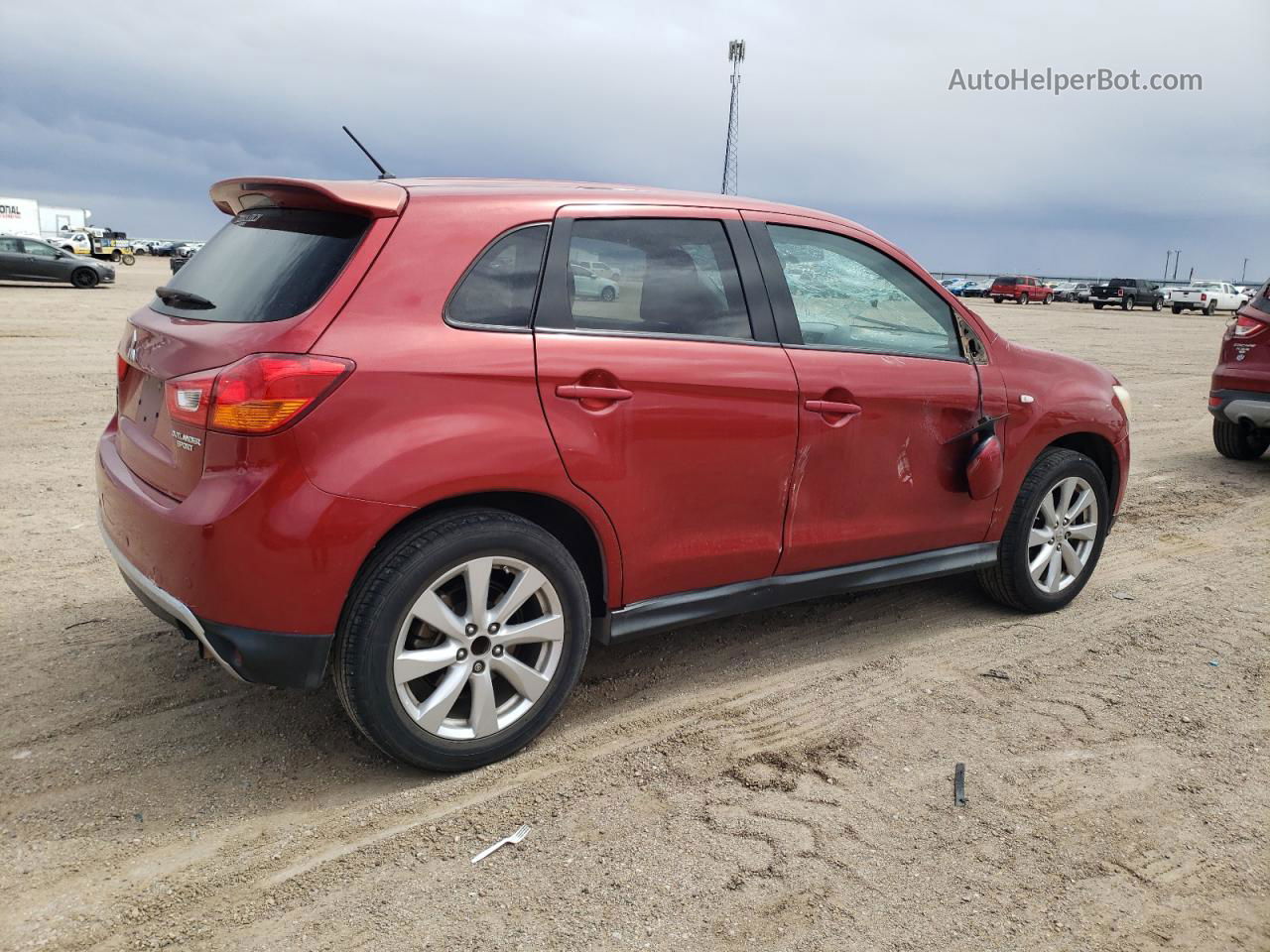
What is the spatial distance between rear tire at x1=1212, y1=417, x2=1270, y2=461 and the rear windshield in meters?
8.00

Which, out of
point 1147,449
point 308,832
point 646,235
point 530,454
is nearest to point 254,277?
A: point 530,454

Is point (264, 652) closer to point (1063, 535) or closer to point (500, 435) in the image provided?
point (500, 435)

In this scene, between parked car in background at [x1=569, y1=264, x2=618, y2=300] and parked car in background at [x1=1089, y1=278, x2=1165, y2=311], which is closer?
parked car in background at [x1=569, y1=264, x2=618, y2=300]

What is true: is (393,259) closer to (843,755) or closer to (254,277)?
(254,277)

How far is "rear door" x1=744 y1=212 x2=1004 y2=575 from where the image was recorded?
373 cm

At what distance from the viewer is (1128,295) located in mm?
50781

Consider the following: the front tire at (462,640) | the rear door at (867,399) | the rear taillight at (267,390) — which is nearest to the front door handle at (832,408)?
the rear door at (867,399)

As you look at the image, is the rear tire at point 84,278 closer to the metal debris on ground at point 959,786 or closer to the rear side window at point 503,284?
the rear side window at point 503,284

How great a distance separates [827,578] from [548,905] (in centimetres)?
181

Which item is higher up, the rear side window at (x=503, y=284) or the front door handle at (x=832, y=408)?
the rear side window at (x=503, y=284)

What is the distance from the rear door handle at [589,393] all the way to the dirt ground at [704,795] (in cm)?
115

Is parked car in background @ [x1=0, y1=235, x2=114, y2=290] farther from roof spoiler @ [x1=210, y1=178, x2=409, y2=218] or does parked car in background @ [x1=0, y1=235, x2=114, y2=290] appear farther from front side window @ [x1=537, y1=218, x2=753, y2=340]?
front side window @ [x1=537, y1=218, x2=753, y2=340]

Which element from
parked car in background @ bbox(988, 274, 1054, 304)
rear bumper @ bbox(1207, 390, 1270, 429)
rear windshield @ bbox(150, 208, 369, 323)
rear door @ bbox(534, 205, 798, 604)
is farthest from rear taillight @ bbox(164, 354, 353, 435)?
parked car in background @ bbox(988, 274, 1054, 304)

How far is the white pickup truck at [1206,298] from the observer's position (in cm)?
4822
